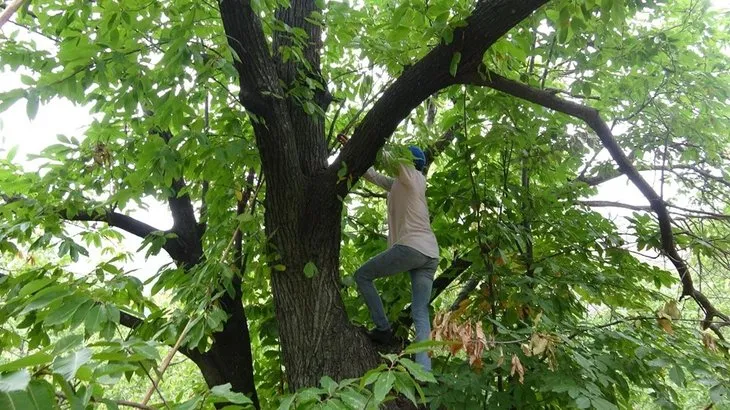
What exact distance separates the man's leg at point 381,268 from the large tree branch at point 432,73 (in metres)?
0.46

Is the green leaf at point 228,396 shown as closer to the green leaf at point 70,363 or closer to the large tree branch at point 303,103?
the green leaf at point 70,363

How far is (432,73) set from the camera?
255 centimetres

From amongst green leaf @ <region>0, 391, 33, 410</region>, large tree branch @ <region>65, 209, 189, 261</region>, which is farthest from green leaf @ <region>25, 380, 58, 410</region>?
large tree branch @ <region>65, 209, 189, 261</region>

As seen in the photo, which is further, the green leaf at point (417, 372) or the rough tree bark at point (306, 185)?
the rough tree bark at point (306, 185)

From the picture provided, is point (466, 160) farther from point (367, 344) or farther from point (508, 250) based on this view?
point (367, 344)

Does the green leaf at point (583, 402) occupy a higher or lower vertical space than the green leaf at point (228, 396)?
higher

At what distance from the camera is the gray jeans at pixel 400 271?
3.01 m

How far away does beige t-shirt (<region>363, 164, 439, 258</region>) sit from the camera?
3.06 meters

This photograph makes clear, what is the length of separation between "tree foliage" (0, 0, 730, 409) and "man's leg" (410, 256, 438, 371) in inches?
7.2

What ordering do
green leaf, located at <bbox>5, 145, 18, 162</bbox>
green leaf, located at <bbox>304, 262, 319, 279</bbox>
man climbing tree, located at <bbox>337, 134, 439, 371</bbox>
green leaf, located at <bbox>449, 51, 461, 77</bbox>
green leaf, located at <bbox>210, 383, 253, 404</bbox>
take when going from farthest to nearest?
green leaf, located at <bbox>5, 145, 18, 162</bbox> < man climbing tree, located at <bbox>337, 134, 439, 371</bbox> < green leaf, located at <bbox>304, 262, 319, 279</bbox> < green leaf, located at <bbox>449, 51, 461, 77</bbox> < green leaf, located at <bbox>210, 383, 253, 404</bbox>

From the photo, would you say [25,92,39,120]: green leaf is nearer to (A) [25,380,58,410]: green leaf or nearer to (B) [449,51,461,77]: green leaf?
(A) [25,380,58,410]: green leaf

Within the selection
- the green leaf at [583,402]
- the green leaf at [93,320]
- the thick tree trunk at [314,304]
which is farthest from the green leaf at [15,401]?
the thick tree trunk at [314,304]

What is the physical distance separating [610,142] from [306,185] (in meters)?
1.62

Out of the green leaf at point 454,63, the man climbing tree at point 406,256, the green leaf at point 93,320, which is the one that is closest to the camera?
the green leaf at point 93,320
